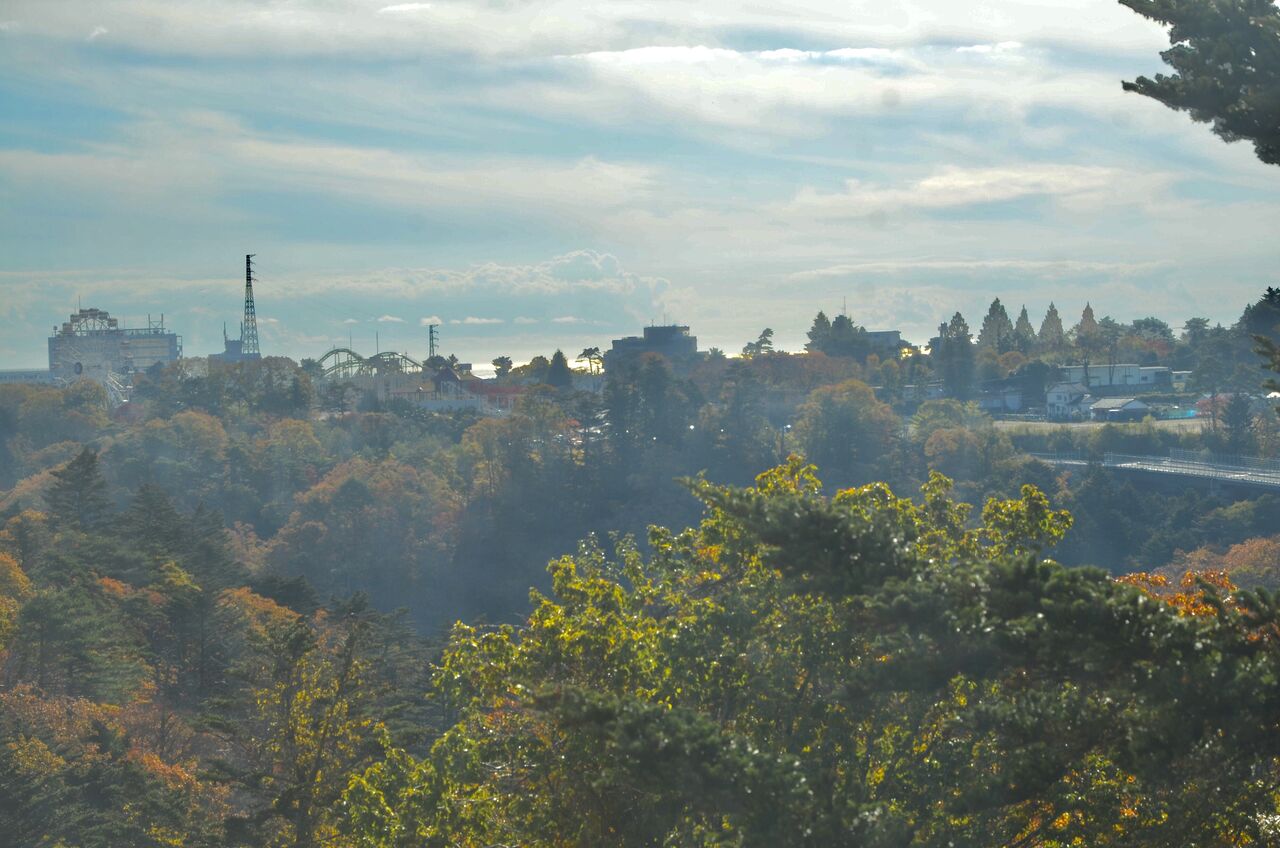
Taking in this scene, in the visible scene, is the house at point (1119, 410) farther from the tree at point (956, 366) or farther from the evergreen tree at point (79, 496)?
the evergreen tree at point (79, 496)

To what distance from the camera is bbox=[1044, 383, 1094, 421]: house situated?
9708 centimetres

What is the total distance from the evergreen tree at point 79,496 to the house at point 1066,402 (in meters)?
66.9

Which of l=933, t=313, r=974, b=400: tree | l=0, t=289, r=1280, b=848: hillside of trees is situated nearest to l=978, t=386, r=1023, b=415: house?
l=933, t=313, r=974, b=400: tree

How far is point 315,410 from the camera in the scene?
10600cm

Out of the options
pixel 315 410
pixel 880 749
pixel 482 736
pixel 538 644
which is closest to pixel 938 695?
pixel 880 749

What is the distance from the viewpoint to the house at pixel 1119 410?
92.0 meters

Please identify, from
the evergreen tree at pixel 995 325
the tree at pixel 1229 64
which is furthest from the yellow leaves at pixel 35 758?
the evergreen tree at pixel 995 325

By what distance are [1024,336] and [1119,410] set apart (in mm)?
50372

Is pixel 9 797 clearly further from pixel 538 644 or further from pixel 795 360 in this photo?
pixel 795 360

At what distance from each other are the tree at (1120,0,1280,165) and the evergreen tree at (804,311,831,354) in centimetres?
12412

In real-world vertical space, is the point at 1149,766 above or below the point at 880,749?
above

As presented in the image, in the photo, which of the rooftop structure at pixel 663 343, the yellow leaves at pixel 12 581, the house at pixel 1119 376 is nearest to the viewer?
the yellow leaves at pixel 12 581

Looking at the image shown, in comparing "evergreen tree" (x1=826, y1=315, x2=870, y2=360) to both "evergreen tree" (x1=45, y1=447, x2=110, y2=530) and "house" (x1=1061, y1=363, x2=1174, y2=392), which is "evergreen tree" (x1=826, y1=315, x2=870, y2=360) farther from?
"evergreen tree" (x1=45, y1=447, x2=110, y2=530)

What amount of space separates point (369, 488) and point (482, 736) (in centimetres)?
5799
